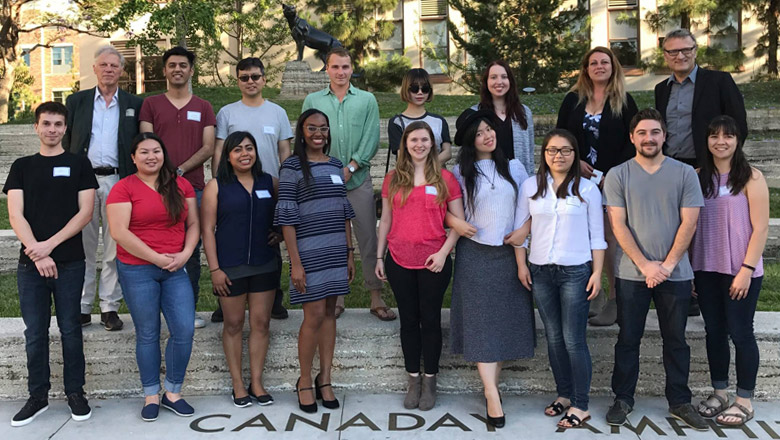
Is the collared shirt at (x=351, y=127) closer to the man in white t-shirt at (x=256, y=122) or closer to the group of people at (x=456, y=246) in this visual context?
the man in white t-shirt at (x=256, y=122)

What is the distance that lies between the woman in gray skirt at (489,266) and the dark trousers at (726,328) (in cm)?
99

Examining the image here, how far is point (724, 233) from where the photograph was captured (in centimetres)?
379

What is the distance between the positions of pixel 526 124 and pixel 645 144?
91cm

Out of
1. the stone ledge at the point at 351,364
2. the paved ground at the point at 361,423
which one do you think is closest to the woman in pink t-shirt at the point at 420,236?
the paved ground at the point at 361,423

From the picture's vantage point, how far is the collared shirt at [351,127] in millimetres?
4723

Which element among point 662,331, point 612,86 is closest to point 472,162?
point 612,86

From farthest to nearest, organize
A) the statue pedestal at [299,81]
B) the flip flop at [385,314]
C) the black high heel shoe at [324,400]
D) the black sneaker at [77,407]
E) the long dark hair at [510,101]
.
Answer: the statue pedestal at [299,81] < the flip flop at [385,314] < the long dark hair at [510,101] < the black high heel shoe at [324,400] < the black sneaker at [77,407]

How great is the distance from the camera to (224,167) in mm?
4070

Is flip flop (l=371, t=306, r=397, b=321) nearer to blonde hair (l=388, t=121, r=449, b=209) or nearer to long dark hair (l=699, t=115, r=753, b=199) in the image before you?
blonde hair (l=388, t=121, r=449, b=209)

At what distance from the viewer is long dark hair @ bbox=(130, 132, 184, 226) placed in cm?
391

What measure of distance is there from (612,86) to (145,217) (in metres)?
2.91

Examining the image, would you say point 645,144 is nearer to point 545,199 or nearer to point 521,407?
point 545,199

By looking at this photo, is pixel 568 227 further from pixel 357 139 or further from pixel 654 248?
pixel 357 139

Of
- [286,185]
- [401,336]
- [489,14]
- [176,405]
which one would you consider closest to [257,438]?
[176,405]
